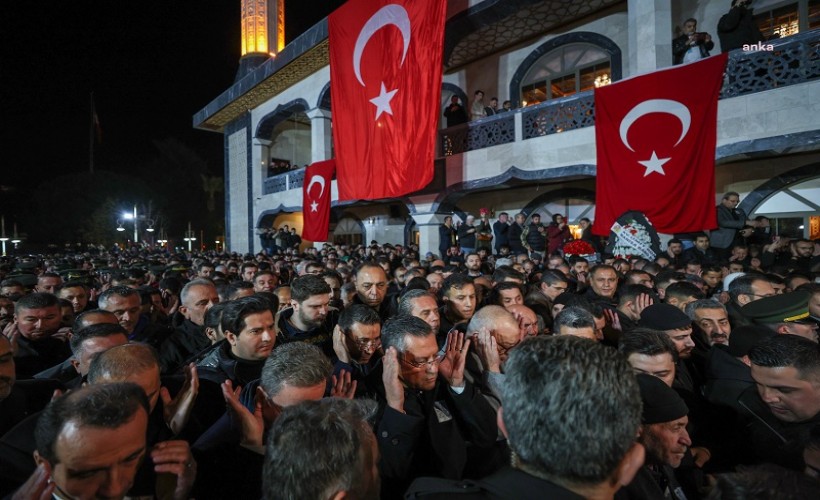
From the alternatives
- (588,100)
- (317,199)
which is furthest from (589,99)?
(317,199)

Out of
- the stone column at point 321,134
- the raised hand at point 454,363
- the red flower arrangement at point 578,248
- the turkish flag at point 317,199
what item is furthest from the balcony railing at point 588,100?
the raised hand at point 454,363

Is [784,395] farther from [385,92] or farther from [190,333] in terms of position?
[385,92]

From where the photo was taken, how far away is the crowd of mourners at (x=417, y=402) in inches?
45.4

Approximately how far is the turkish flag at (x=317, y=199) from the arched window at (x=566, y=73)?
22.6 feet

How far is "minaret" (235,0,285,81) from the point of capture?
941 inches

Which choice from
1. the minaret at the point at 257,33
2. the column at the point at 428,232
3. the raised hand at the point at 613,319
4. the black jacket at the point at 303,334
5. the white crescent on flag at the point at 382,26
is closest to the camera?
the black jacket at the point at 303,334

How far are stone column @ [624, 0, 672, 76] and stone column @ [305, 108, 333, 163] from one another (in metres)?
10.6

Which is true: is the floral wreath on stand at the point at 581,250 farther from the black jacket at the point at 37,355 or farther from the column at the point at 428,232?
the black jacket at the point at 37,355

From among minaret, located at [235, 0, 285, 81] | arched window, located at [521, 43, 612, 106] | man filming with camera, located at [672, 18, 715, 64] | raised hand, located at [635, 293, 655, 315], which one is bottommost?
raised hand, located at [635, 293, 655, 315]

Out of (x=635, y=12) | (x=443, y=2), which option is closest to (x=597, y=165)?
(x=635, y=12)

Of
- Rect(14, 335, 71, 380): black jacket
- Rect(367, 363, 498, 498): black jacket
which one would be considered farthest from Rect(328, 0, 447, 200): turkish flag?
Rect(367, 363, 498, 498): black jacket

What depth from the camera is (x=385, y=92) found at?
11133 millimetres

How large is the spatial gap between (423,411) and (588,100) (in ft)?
29.7

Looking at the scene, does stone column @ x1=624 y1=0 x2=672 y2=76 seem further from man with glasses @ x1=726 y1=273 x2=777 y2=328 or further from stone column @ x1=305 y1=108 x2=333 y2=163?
stone column @ x1=305 y1=108 x2=333 y2=163
